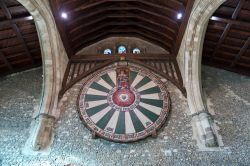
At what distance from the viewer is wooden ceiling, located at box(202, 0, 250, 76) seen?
6.60 m

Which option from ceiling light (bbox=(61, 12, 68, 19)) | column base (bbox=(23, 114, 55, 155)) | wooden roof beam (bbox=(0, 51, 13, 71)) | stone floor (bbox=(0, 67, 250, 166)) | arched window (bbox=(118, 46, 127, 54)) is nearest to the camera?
stone floor (bbox=(0, 67, 250, 166))

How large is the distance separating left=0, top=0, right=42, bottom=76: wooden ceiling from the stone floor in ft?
1.42

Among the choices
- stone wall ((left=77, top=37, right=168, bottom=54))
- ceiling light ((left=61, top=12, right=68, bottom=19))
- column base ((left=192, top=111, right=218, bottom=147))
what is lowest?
column base ((left=192, top=111, right=218, bottom=147))

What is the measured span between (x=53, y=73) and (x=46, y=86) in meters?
0.35

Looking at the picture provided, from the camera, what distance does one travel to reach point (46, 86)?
23.1 feet

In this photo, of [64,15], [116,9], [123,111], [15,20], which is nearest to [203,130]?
[123,111]

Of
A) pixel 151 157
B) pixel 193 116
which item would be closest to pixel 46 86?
pixel 151 157

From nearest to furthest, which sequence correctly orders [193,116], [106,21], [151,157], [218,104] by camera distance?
[151,157] → [193,116] → [218,104] → [106,21]

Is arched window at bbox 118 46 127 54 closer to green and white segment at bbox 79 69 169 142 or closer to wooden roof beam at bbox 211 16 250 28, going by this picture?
green and white segment at bbox 79 69 169 142

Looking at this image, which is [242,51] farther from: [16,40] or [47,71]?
[16,40]

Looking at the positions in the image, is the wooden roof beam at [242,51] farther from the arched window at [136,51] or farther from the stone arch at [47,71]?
the stone arch at [47,71]

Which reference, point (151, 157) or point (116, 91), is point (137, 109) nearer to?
point (116, 91)

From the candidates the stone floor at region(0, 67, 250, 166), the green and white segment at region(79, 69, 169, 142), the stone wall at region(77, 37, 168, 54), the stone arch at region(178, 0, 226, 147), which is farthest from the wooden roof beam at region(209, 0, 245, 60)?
the green and white segment at region(79, 69, 169, 142)

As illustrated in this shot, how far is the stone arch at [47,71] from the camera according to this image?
6.29 m
